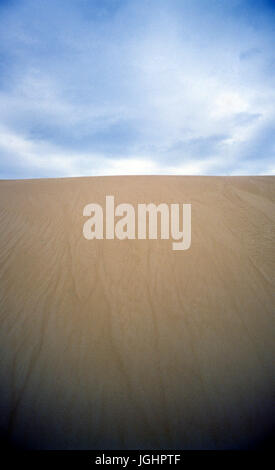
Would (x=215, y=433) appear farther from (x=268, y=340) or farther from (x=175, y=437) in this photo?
(x=268, y=340)

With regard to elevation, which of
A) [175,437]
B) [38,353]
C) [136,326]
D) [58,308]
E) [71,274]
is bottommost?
[175,437]

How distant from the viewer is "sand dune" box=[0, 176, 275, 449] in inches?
58.2

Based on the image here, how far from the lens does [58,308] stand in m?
2.21

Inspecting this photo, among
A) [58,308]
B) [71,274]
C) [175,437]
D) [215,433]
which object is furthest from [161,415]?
[71,274]

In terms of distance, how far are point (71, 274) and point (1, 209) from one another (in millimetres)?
2403

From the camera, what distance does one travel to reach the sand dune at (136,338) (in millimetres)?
1479

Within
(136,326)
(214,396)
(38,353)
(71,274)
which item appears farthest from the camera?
(71,274)

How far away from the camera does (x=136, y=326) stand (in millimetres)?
2066

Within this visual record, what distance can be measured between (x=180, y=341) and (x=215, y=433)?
0.61 m

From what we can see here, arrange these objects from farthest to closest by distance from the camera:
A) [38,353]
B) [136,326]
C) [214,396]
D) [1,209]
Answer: [1,209], [136,326], [38,353], [214,396]

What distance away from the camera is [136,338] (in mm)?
1964

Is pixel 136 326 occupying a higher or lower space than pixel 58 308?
lower

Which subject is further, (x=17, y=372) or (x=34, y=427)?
(x=17, y=372)

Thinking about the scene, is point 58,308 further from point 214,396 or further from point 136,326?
point 214,396
